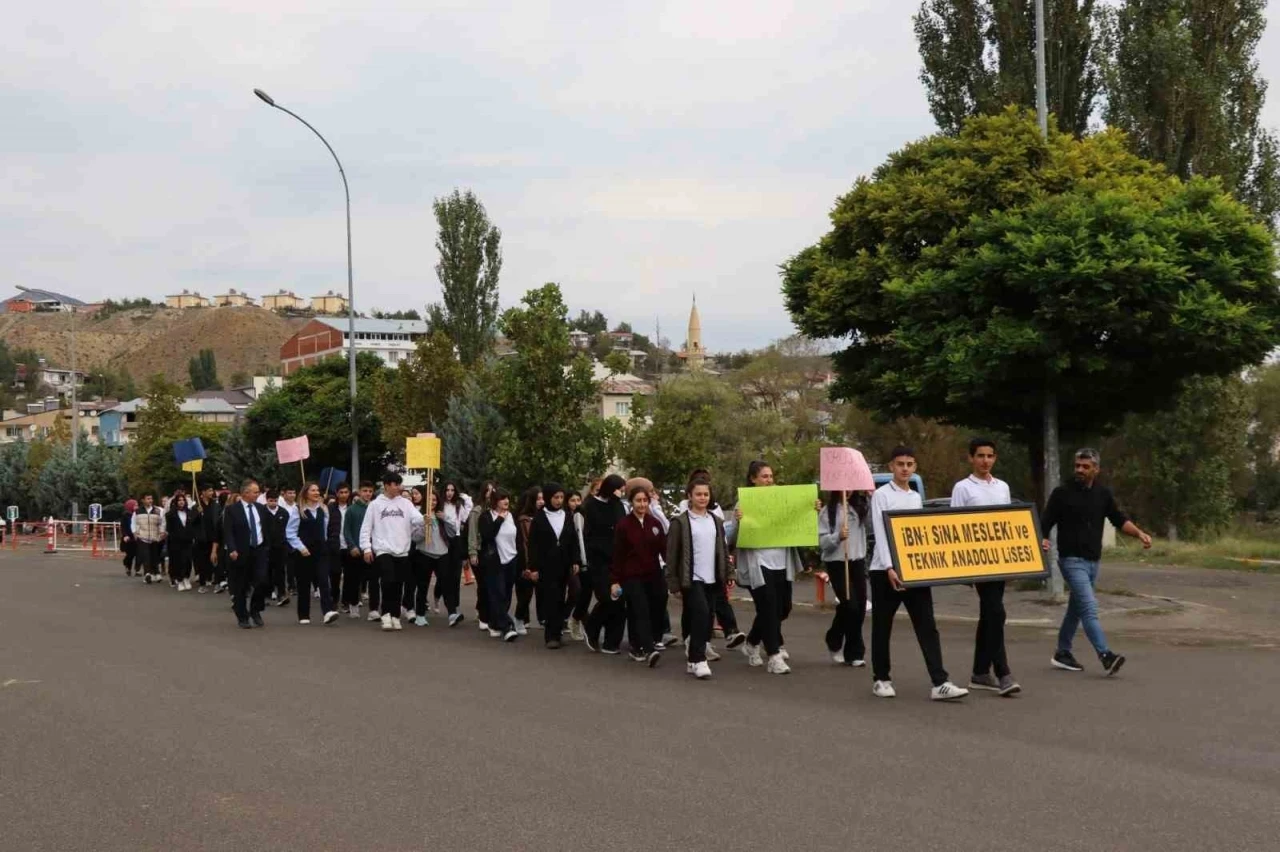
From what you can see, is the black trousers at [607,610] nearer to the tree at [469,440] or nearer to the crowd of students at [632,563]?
the crowd of students at [632,563]

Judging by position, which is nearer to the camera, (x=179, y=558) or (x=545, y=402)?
(x=179, y=558)

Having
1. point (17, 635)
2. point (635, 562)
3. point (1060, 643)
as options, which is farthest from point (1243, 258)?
point (17, 635)

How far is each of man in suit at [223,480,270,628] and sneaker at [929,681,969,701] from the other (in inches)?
373

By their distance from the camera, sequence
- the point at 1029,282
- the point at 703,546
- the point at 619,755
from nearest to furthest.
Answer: the point at 619,755 < the point at 703,546 < the point at 1029,282

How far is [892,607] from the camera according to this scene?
34.9 ft

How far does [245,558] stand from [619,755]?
9.79 metres

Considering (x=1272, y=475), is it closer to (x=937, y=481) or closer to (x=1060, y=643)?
(x=937, y=481)

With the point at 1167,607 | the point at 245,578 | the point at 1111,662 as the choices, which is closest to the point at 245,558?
the point at 245,578

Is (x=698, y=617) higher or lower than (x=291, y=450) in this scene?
lower

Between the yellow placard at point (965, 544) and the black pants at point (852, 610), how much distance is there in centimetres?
164

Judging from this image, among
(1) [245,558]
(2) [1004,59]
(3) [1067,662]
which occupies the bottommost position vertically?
(3) [1067,662]

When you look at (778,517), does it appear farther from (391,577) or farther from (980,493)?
(391,577)

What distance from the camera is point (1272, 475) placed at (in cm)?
5734

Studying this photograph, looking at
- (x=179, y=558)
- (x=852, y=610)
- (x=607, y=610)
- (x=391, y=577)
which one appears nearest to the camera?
(x=852, y=610)
